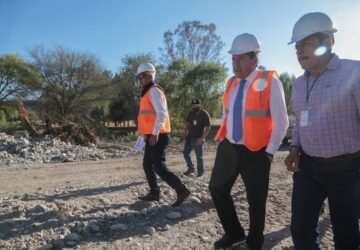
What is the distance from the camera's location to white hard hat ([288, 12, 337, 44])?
2762 mm

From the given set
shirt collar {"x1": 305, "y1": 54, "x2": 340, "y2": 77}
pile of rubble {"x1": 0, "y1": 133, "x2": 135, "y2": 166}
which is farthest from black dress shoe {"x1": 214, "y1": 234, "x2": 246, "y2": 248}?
pile of rubble {"x1": 0, "y1": 133, "x2": 135, "y2": 166}

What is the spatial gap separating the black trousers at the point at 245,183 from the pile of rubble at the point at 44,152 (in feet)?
31.4

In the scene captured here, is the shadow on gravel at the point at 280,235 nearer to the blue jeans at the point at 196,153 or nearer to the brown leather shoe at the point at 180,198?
the brown leather shoe at the point at 180,198

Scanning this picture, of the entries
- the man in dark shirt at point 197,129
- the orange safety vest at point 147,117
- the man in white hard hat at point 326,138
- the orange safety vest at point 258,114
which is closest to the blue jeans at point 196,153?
the man in dark shirt at point 197,129

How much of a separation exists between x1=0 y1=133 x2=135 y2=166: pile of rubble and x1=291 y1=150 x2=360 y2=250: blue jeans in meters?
10.6

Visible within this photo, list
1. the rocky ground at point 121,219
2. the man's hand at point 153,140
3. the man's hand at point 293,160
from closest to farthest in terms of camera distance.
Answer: the man's hand at point 293,160
the rocky ground at point 121,219
the man's hand at point 153,140

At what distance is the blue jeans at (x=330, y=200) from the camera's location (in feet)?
8.70

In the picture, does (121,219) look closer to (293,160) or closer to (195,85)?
(293,160)

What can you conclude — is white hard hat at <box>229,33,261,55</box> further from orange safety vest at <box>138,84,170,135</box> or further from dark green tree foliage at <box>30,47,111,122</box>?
dark green tree foliage at <box>30,47,111,122</box>

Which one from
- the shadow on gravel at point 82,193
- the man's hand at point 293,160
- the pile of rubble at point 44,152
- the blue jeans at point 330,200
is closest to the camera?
the blue jeans at point 330,200

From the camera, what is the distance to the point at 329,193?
2.73 meters

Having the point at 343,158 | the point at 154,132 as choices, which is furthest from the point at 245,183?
the point at 154,132

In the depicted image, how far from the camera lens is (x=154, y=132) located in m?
5.27

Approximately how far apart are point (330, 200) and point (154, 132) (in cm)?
294
